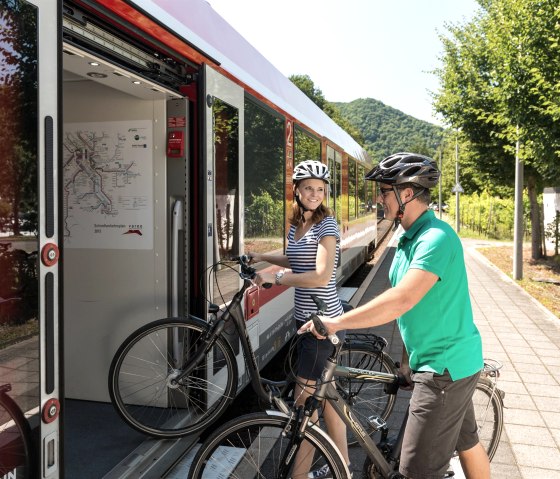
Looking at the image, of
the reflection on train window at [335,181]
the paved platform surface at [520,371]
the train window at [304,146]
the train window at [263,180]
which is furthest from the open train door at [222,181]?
the reflection on train window at [335,181]

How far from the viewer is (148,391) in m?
4.22

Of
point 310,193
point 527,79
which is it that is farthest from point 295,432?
point 527,79

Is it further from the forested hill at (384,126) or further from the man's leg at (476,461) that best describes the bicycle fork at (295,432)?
the forested hill at (384,126)

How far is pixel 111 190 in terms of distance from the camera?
13.9 feet

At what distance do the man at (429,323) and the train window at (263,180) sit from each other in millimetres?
2388

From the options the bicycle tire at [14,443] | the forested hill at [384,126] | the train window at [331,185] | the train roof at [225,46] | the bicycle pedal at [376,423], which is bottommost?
the bicycle pedal at [376,423]

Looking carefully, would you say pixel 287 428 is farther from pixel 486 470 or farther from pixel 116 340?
pixel 116 340

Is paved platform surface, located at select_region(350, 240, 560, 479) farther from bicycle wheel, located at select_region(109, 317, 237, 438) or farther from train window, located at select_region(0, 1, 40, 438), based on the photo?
train window, located at select_region(0, 1, 40, 438)

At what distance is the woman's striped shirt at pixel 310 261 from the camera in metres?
3.41

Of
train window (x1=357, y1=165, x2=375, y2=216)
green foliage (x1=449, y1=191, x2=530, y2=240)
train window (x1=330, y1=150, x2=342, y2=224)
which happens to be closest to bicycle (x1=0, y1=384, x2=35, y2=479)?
train window (x1=330, y1=150, x2=342, y2=224)

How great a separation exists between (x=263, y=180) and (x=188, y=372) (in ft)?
7.05

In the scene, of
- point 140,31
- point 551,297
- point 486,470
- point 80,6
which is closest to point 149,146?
point 140,31

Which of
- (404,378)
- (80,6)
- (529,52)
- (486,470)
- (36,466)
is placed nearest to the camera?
(36,466)

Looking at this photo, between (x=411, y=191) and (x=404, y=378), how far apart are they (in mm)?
1012
